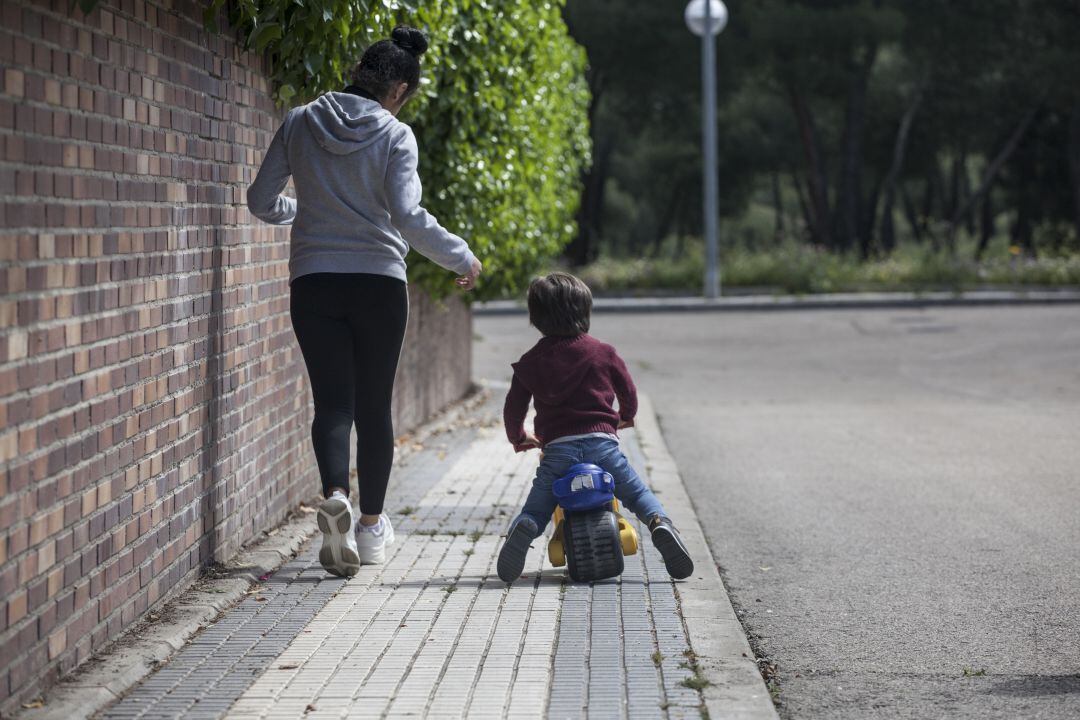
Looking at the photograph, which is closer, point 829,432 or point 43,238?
point 43,238

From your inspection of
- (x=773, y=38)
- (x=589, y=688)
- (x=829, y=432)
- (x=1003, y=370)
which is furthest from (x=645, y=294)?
(x=589, y=688)

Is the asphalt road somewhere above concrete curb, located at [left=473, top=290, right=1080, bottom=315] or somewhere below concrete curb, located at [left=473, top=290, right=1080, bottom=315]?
below

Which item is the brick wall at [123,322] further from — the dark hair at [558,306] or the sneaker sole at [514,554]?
the dark hair at [558,306]

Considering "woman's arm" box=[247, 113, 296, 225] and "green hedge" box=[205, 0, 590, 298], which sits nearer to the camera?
"woman's arm" box=[247, 113, 296, 225]

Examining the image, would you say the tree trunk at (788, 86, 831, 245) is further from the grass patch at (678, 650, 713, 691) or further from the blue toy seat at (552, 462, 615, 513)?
the grass patch at (678, 650, 713, 691)

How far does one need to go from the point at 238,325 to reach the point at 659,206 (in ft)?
202

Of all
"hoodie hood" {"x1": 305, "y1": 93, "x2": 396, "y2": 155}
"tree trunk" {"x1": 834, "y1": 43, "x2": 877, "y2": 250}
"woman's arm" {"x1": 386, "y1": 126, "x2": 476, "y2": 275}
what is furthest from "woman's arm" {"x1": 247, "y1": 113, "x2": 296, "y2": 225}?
"tree trunk" {"x1": 834, "y1": 43, "x2": 877, "y2": 250}

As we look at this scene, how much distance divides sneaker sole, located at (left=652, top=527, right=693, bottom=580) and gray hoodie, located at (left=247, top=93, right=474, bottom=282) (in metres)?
1.19

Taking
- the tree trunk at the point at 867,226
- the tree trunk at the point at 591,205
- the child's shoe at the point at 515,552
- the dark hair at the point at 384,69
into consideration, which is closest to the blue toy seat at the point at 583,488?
the child's shoe at the point at 515,552

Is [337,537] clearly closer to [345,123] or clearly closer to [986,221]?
[345,123]

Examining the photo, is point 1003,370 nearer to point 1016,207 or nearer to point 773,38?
point 773,38

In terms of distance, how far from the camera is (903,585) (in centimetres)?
571

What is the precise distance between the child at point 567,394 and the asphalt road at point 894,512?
0.77 metres

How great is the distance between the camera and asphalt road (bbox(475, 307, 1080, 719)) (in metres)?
4.45
